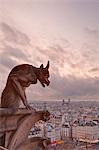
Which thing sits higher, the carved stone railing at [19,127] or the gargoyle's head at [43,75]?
the gargoyle's head at [43,75]

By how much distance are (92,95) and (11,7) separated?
0.61 meters

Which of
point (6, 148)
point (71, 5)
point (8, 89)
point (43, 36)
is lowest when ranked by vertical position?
point (6, 148)

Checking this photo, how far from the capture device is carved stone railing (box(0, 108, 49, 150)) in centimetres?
79

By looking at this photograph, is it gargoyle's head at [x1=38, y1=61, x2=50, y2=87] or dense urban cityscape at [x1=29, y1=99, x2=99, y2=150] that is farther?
dense urban cityscape at [x1=29, y1=99, x2=99, y2=150]

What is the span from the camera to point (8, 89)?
857mm

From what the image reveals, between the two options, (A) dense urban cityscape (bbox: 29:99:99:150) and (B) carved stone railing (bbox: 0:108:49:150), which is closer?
(B) carved stone railing (bbox: 0:108:49:150)

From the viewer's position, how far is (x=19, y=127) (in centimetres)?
82

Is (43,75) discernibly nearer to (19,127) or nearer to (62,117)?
(19,127)

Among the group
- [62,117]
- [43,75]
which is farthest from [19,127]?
[62,117]

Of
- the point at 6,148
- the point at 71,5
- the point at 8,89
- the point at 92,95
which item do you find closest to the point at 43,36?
the point at 71,5

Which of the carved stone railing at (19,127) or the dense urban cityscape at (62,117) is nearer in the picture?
the carved stone railing at (19,127)

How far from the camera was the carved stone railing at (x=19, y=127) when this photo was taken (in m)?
0.79

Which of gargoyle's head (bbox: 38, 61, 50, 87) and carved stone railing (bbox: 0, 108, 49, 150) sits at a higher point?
gargoyle's head (bbox: 38, 61, 50, 87)

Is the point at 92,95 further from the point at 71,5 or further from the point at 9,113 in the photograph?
the point at 9,113
